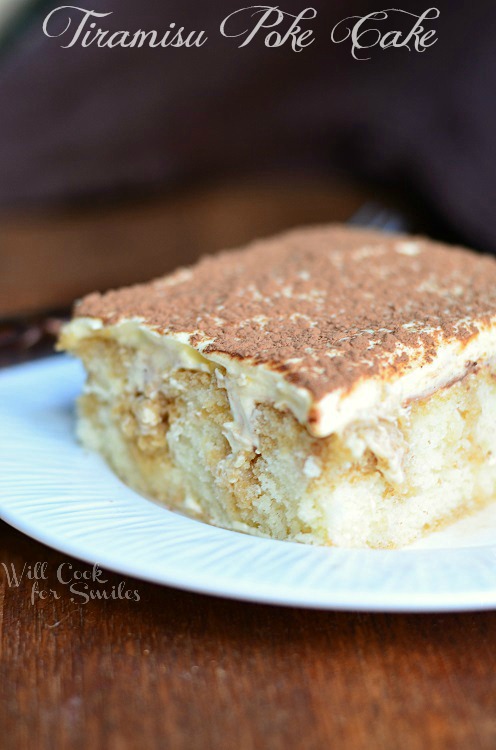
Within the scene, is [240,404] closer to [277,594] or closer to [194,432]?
[194,432]

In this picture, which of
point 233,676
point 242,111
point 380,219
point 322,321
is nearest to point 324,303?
point 322,321

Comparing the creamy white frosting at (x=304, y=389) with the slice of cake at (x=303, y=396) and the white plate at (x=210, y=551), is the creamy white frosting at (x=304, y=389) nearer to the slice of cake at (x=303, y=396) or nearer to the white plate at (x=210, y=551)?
the slice of cake at (x=303, y=396)

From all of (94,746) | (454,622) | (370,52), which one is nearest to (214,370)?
(454,622)

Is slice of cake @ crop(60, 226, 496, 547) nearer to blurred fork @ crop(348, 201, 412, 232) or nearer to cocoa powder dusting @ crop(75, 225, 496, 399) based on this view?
cocoa powder dusting @ crop(75, 225, 496, 399)

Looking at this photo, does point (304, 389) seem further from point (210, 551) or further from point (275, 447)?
point (210, 551)

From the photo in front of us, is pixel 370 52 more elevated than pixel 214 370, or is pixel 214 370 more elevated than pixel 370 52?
pixel 370 52

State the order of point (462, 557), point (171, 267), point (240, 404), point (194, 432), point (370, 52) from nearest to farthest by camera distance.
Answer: point (462, 557), point (240, 404), point (194, 432), point (171, 267), point (370, 52)

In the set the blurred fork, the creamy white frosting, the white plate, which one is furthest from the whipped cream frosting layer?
the blurred fork
